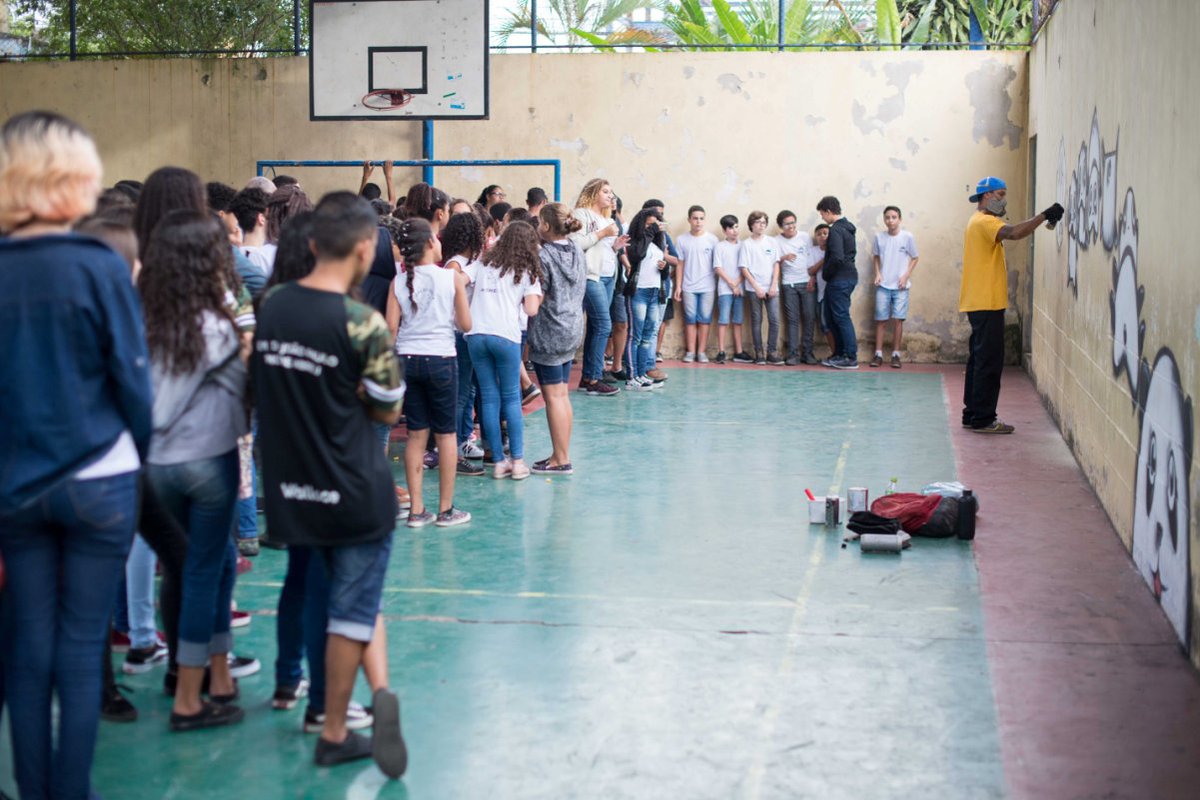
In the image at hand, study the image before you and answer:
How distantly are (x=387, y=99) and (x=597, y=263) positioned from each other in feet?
14.8

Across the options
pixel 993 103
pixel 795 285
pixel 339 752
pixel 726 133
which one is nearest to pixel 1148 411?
pixel 339 752

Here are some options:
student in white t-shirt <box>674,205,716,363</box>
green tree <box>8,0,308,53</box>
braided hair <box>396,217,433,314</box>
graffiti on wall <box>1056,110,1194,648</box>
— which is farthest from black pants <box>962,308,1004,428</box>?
green tree <box>8,0,308,53</box>

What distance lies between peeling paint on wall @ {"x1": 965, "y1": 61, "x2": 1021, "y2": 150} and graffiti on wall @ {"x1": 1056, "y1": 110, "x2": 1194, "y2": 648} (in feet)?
22.7

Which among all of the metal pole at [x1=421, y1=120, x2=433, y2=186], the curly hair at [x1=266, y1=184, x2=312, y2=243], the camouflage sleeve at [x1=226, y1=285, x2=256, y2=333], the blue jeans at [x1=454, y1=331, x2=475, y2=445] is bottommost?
the blue jeans at [x1=454, y1=331, x2=475, y2=445]

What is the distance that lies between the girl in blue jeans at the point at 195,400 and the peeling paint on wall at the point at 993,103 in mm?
12853

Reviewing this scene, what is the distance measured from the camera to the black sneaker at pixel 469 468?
360 inches

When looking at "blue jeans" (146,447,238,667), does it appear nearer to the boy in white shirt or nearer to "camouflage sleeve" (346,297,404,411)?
"camouflage sleeve" (346,297,404,411)

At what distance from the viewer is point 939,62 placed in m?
15.8

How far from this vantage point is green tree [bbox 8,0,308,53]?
65.5 ft

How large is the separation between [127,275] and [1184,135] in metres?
4.47

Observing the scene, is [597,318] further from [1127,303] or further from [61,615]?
[61,615]

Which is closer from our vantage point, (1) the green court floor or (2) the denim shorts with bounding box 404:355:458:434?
(1) the green court floor

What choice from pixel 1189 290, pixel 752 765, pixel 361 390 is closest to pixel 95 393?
pixel 361 390

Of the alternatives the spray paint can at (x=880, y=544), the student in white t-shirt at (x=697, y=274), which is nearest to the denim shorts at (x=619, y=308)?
the student in white t-shirt at (x=697, y=274)
